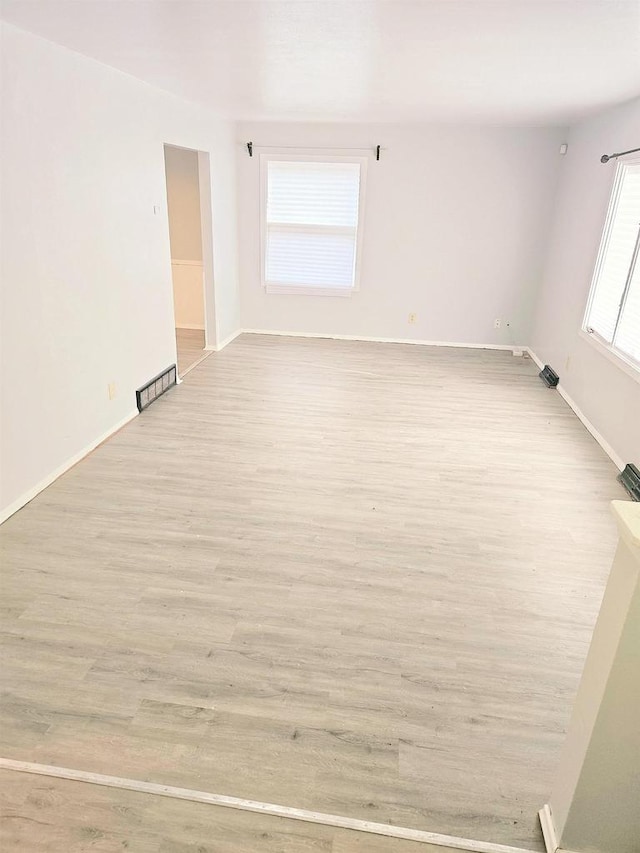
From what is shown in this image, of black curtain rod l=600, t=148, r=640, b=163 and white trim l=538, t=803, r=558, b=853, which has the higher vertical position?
black curtain rod l=600, t=148, r=640, b=163

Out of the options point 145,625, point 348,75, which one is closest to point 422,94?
point 348,75

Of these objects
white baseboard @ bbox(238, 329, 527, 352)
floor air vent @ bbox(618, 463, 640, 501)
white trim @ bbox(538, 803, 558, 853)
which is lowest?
white trim @ bbox(538, 803, 558, 853)

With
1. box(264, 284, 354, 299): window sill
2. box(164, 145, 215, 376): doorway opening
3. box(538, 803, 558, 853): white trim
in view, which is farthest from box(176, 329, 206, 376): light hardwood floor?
box(538, 803, 558, 853): white trim

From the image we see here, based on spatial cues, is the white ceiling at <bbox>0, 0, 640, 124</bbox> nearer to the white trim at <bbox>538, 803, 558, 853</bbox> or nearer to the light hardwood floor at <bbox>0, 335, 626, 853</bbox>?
the light hardwood floor at <bbox>0, 335, 626, 853</bbox>

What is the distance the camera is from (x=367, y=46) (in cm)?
247

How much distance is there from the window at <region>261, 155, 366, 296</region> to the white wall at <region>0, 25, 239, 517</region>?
1647 mm

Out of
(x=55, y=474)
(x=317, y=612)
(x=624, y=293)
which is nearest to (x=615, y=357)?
(x=624, y=293)

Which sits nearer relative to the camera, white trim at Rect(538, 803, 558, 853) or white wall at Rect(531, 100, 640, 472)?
white trim at Rect(538, 803, 558, 853)

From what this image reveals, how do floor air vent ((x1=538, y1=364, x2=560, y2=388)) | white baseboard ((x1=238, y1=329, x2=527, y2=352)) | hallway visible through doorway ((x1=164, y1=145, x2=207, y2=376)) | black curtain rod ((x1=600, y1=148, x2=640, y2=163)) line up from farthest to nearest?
1. white baseboard ((x1=238, y1=329, x2=527, y2=352))
2. hallway visible through doorway ((x1=164, y1=145, x2=207, y2=376))
3. floor air vent ((x1=538, y1=364, x2=560, y2=388))
4. black curtain rod ((x1=600, y1=148, x2=640, y2=163))

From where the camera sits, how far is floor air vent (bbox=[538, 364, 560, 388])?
504 cm

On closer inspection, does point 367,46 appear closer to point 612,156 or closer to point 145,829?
point 612,156

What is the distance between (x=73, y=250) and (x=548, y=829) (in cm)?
334

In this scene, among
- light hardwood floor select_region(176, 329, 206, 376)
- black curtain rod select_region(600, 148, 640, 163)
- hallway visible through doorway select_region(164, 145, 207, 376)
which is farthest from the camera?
hallway visible through doorway select_region(164, 145, 207, 376)

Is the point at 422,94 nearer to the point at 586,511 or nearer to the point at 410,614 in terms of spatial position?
the point at 586,511
